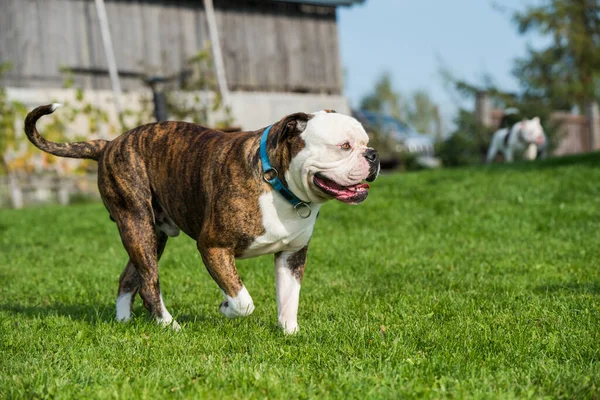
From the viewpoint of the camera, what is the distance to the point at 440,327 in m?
4.92

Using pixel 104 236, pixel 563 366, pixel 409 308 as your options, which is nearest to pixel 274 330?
pixel 409 308

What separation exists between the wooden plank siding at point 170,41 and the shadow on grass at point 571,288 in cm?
1467

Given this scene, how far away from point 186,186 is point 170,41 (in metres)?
15.7

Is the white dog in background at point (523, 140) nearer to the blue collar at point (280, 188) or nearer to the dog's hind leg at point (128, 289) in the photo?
the dog's hind leg at point (128, 289)

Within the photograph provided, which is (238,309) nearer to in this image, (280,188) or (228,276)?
(228,276)

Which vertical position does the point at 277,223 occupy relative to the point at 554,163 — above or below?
above

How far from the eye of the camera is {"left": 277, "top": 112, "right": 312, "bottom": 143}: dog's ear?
14.9ft

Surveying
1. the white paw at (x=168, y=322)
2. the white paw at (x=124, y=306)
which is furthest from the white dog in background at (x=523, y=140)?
the white paw at (x=168, y=322)

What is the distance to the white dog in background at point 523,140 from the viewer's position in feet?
60.3

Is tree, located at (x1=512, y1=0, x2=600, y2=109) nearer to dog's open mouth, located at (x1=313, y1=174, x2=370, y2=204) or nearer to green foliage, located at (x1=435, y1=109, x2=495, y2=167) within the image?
green foliage, located at (x1=435, y1=109, x2=495, y2=167)

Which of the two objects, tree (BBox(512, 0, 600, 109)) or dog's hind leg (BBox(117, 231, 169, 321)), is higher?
tree (BBox(512, 0, 600, 109))

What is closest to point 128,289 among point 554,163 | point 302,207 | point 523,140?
point 302,207

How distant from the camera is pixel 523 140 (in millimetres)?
18688

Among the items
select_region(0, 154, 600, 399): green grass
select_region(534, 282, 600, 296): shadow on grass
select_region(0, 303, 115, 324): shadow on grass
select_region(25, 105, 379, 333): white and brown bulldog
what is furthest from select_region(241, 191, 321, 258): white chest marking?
Answer: select_region(534, 282, 600, 296): shadow on grass
